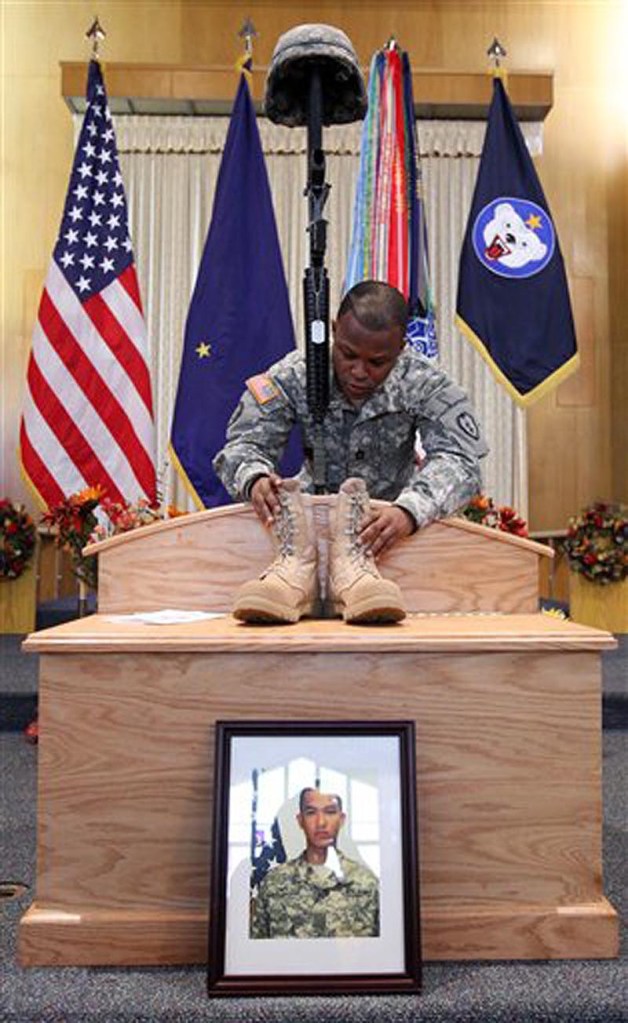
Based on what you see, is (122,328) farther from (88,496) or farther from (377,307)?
(377,307)

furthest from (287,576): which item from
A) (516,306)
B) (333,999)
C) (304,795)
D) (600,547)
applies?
(600,547)

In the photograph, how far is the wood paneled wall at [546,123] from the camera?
5.29m

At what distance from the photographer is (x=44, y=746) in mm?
1301

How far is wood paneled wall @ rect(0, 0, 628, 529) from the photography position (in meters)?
5.29

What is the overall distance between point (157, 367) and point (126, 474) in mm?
1672

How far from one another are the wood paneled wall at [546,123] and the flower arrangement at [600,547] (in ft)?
3.31

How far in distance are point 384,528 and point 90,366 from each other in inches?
93.1

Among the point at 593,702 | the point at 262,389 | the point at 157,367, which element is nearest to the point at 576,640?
the point at 593,702

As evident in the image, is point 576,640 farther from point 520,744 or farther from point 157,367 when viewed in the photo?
point 157,367

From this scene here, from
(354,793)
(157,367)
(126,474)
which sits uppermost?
(157,367)

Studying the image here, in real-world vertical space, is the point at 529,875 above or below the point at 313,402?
below

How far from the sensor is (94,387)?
3674mm

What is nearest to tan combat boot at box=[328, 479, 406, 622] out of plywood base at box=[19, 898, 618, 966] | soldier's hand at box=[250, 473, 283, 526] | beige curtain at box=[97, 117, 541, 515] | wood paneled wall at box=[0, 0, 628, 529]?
soldier's hand at box=[250, 473, 283, 526]

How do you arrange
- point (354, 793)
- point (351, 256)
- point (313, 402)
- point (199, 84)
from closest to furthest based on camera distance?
point (354, 793)
point (313, 402)
point (351, 256)
point (199, 84)
